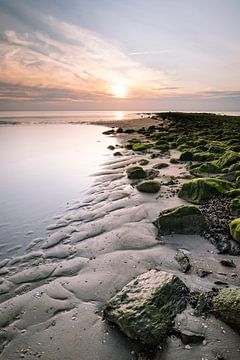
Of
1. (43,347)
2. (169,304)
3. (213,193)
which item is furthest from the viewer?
(213,193)

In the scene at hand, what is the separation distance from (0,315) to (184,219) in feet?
11.3

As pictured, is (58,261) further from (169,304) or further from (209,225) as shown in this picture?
(209,225)

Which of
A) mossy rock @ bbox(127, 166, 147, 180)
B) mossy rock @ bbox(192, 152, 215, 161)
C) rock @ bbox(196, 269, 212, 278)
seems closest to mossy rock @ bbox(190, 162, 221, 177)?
mossy rock @ bbox(127, 166, 147, 180)

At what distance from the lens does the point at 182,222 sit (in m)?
5.29

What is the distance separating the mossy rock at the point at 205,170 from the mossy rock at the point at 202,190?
7.12 feet

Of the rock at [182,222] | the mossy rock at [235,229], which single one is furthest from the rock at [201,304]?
the rock at [182,222]

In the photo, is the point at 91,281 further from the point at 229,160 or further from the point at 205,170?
the point at 229,160

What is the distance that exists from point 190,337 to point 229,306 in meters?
0.59

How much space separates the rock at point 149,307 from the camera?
287 centimetres

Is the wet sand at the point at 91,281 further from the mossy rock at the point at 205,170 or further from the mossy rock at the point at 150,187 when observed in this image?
the mossy rock at the point at 205,170

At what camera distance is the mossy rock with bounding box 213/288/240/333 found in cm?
297

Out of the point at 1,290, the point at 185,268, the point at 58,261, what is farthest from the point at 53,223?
the point at 185,268

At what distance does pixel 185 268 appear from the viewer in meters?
4.11

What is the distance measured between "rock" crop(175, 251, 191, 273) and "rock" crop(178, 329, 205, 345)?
120 cm
